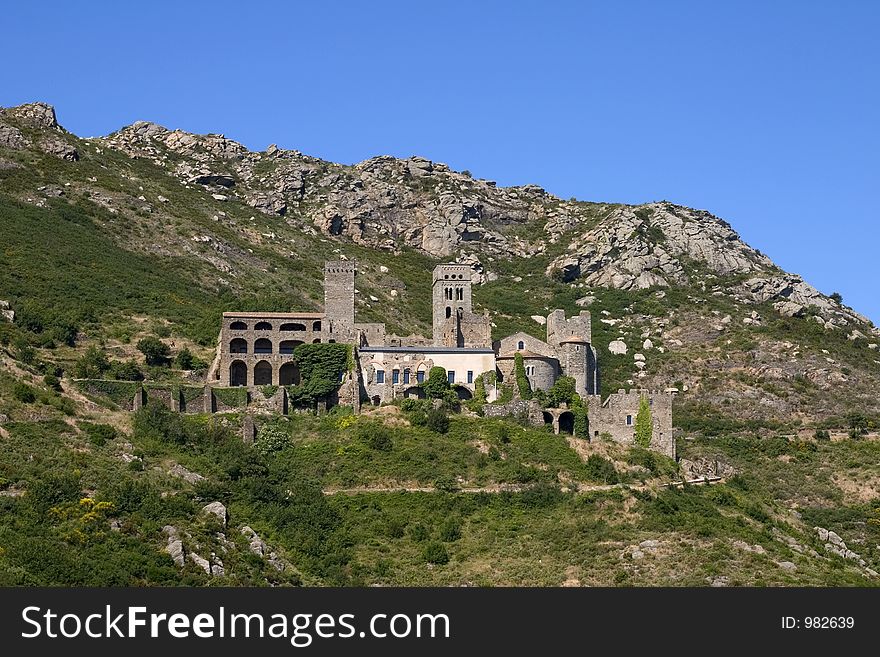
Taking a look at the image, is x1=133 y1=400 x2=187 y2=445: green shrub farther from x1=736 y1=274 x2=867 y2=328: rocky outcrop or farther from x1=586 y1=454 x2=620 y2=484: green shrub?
x1=736 y1=274 x2=867 y2=328: rocky outcrop

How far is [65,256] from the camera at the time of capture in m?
111

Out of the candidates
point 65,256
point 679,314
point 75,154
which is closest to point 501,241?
point 679,314

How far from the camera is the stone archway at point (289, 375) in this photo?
8625 cm

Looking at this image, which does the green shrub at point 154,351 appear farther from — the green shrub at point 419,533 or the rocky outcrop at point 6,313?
the green shrub at point 419,533

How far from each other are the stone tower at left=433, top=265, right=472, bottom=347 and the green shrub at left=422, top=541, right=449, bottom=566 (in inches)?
803

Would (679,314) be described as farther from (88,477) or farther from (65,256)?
(88,477)

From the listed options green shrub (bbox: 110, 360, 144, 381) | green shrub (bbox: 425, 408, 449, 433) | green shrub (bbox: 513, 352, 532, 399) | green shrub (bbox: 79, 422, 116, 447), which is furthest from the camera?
green shrub (bbox: 110, 360, 144, 381)

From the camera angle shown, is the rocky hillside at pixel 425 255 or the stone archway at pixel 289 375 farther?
the rocky hillside at pixel 425 255

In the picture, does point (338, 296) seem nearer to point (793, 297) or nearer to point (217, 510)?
point (217, 510)

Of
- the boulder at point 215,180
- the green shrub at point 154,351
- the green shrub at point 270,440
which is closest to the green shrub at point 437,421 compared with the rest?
the green shrub at point 270,440

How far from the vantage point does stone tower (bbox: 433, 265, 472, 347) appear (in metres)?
87.4

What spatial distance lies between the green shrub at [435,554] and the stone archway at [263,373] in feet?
68.7

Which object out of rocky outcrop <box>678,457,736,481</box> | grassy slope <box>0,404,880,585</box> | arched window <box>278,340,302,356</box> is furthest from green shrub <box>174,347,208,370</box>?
rocky outcrop <box>678,457,736,481</box>

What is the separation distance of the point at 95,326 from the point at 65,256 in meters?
18.0
